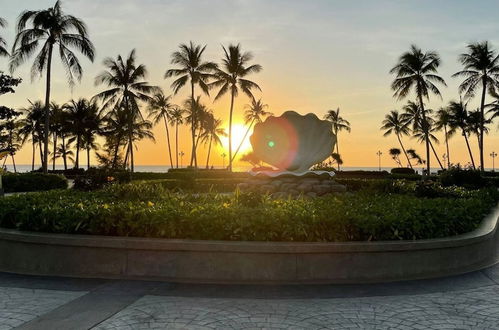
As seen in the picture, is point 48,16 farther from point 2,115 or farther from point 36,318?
point 36,318

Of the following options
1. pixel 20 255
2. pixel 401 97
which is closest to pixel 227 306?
pixel 20 255

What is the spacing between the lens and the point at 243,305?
16.4ft

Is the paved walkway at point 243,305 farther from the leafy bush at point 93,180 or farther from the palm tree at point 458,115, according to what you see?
the palm tree at point 458,115

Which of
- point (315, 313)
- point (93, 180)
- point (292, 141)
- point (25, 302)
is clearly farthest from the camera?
point (292, 141)

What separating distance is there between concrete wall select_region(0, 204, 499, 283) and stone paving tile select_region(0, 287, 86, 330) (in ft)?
2.35

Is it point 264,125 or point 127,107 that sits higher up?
point 127,107

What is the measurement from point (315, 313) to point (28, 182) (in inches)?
979

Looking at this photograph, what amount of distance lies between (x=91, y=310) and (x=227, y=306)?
1448 mm

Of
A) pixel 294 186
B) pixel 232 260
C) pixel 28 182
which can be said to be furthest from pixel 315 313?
pixel 28 182

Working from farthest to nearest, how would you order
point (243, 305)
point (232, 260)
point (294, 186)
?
point (294, 186)
point (232, 260)
point (243, 305)

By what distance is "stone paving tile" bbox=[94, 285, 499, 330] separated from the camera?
4355 millimetres

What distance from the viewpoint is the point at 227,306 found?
195 inches

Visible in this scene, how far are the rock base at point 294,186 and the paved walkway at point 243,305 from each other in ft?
43.0

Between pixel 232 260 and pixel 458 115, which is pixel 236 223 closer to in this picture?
pixel 232 260
